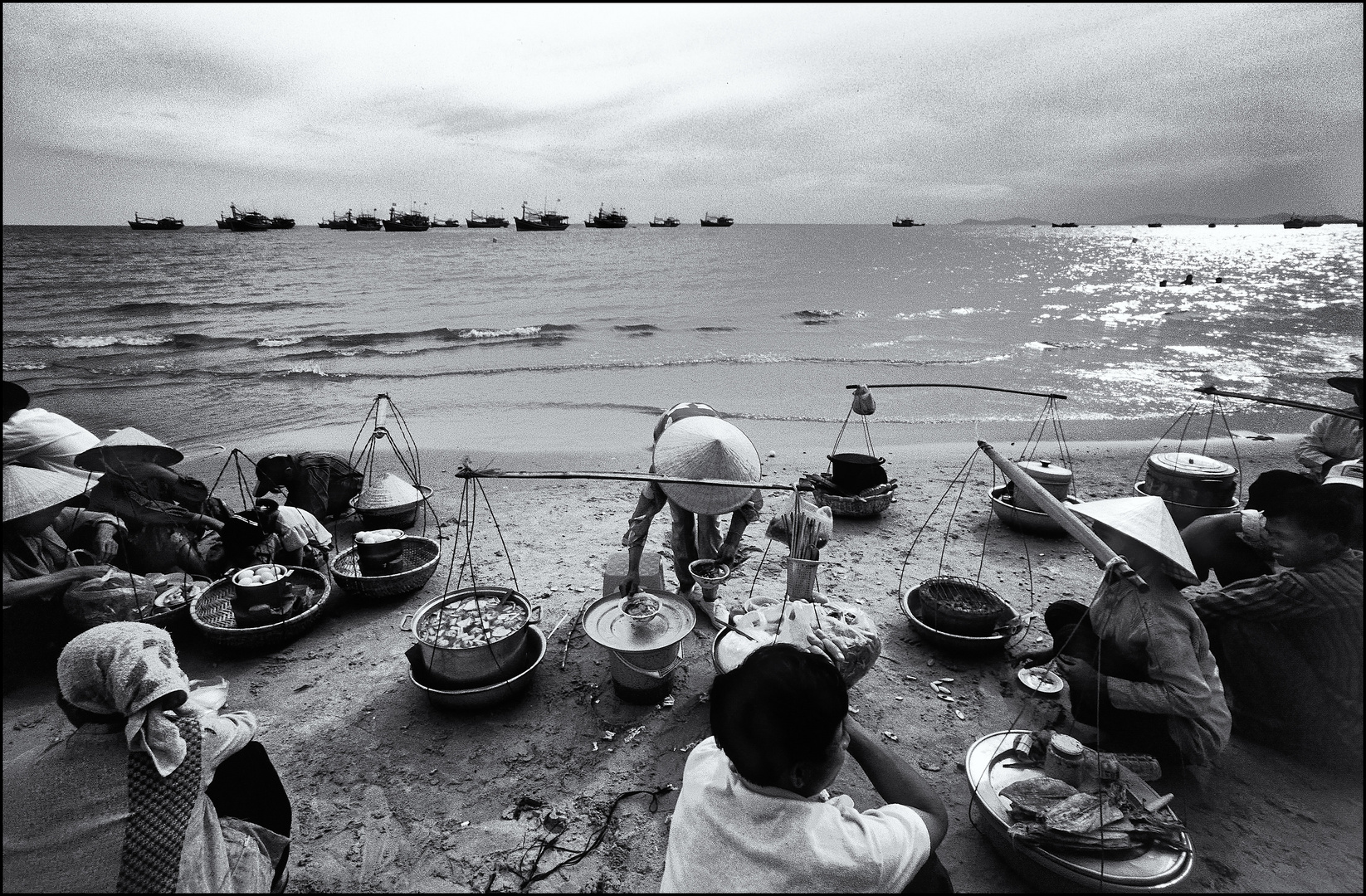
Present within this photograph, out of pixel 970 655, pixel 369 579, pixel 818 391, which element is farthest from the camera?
pixel 818 391

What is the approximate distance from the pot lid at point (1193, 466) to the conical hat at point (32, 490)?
792 centimetres

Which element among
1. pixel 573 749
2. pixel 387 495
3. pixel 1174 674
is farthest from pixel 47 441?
pixel 1174 674

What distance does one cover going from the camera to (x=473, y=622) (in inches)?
151

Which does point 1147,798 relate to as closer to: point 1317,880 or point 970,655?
point 1317,880

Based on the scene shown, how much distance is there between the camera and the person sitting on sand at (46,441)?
13.8 ft

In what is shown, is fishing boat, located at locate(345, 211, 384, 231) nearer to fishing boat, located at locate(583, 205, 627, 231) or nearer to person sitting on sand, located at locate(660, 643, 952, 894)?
fishing boat, located at locate(583, 205, 627, 231)

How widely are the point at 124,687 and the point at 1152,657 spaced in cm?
417

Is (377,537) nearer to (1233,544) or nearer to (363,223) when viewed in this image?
(1233,544)

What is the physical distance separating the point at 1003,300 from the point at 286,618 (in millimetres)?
32337

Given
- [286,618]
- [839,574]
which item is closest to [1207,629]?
[839,574]

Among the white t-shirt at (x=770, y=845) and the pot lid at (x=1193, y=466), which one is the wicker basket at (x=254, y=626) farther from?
the pot lid at (x=1193, y=466)

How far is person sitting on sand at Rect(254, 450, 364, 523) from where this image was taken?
593 cm

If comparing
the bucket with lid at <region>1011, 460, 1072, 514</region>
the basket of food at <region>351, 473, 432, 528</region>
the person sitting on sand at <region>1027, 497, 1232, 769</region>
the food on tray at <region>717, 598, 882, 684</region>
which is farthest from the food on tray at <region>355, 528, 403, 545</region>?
the bucket with lid at <region>1011, 460, 1072, 514</region>

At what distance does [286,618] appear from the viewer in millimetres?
4211
